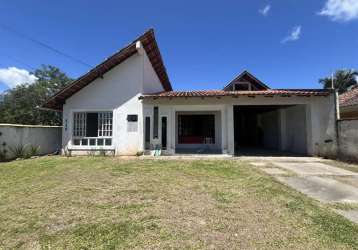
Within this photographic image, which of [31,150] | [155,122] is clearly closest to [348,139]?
[155,122]

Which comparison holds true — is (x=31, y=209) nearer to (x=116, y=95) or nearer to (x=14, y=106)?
(x=116, y=95)

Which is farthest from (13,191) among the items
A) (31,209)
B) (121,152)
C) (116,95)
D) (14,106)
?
(14,106)

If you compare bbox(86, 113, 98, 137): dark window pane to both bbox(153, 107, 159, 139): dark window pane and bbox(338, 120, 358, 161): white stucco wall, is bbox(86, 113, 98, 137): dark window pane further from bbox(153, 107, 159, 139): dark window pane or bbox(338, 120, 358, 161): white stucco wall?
bbox(338, 120, 358, 161): white stucco wall

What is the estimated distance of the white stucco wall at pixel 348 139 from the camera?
11.5m

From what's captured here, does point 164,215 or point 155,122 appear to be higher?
point 155,122

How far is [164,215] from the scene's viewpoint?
4.87 m

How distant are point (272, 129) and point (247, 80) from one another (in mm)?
5266

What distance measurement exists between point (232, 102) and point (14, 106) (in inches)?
1464

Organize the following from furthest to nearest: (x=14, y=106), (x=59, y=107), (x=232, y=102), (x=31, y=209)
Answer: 1. (x=14, y=106)
2. (x=59, y=107)
3. (x=232, y=102)
4. (x=31, y=209)

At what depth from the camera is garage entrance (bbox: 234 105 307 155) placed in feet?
50.2

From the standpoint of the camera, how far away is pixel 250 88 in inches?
839

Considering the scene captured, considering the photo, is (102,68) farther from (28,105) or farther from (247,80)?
(28,105)

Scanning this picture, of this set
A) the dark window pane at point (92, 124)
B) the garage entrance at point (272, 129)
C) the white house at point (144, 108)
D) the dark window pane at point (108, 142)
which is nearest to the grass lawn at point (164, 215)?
the white house at point (144, 108)

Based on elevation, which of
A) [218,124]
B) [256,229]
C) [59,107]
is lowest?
[256,229]
